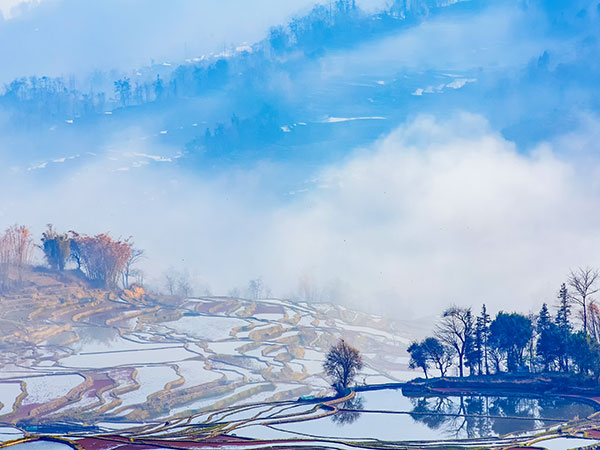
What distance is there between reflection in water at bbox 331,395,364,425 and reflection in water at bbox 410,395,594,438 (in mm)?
3579

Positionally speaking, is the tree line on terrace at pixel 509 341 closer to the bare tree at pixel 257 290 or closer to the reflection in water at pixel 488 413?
the reflection in water at pixel 488 413

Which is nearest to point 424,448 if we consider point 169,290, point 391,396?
point 391,396

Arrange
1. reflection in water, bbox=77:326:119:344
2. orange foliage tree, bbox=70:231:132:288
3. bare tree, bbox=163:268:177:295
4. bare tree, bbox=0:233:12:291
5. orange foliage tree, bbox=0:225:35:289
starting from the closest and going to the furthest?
1. reflection in water, bbox=77:326:119:344
2. bare tree, bbox=0:233:12:291
3. orange foliage tree, bbox=0:225:35:289
4. orange foliage tree, bbox=70:231:132:288
5. bare tree, bbox=163:268:177:295

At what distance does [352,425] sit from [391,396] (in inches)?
390

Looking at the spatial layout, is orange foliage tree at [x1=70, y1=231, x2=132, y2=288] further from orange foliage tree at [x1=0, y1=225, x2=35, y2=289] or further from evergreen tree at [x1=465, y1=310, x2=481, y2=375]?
evergreen tree at [x1=465, y1=310, x2=481, y2=375]

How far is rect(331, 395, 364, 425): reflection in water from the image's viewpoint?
46188mm

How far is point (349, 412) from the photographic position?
161 ft

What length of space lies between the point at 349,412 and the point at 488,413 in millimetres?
8900

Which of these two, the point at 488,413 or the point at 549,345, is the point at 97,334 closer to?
the point at 549,345

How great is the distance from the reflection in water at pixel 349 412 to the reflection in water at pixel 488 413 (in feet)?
11.7

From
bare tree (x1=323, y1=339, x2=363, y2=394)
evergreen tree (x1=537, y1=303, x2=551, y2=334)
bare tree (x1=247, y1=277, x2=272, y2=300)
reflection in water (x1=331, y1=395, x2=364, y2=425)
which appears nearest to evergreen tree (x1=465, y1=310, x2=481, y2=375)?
evergreen tree (x1=537, y1=303, x2=551, y2=334)

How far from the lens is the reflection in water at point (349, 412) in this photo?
46188 millimetres

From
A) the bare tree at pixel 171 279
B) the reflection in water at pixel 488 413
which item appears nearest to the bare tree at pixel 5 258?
the bare tree at pixel 171 279

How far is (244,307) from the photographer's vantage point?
134m
